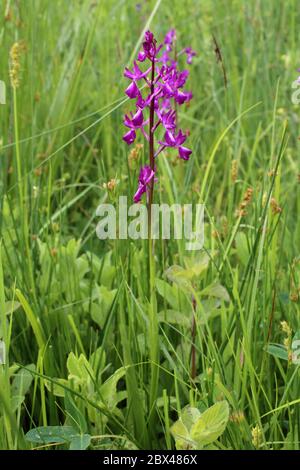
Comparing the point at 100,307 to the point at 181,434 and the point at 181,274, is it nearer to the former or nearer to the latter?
the point at 181,274

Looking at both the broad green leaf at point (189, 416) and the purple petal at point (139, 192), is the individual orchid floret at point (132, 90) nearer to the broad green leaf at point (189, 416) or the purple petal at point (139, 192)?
the purple petal at point (139, 192)

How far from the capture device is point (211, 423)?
1.36 metres

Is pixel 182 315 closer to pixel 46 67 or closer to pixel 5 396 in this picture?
pixel 5 396

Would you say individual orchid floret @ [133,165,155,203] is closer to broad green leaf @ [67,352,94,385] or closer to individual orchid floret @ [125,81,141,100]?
individual orchid floret @ [125,81,141,100]

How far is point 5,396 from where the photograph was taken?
1.38m

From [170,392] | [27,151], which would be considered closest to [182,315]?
[170,392]

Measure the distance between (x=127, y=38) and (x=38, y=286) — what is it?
7.36 ft

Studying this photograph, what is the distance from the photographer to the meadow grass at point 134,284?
151 centimetres

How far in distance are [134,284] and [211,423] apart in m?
0.59

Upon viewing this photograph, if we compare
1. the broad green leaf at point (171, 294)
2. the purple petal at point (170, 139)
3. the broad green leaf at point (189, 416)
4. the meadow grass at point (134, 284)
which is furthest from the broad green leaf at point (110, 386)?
the purple petal at point (170, 139)

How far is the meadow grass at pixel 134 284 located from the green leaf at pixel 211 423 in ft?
0.17

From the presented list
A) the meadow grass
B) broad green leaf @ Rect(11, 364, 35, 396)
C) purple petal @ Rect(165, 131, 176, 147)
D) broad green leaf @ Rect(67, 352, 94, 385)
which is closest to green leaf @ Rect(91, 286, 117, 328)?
the meadow grass

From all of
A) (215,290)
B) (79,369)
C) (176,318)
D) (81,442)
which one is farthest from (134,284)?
(81,442)

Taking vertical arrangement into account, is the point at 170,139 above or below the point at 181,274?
above
